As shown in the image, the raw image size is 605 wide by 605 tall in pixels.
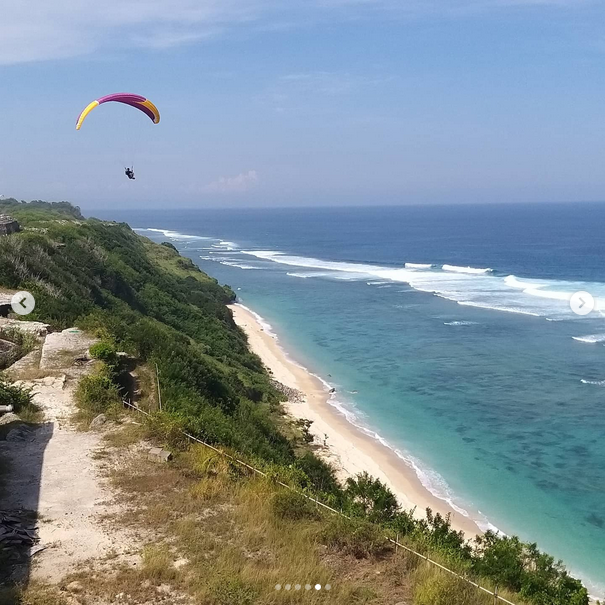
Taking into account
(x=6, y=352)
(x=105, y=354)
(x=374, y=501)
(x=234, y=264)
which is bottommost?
(x=374, y=501)

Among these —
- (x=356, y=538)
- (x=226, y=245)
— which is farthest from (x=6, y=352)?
(x=226, y=245)

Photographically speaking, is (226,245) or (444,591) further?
(226,245)

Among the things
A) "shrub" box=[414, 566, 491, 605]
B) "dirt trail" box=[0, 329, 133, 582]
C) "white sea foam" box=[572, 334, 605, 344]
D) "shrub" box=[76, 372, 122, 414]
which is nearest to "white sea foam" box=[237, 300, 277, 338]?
"white sea foam" box=[572, 334, 605, 344]

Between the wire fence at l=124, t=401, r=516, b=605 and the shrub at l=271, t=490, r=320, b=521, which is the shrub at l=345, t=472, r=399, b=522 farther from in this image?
the shrub at l=271, t=490, r=320, b=521

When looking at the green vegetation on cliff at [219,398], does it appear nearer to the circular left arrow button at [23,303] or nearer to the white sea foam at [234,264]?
the circular left arrow button at [23,303]

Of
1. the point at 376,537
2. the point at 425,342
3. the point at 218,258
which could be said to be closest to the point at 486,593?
the point at 376,537

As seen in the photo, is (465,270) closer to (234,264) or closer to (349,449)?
(234,264)
